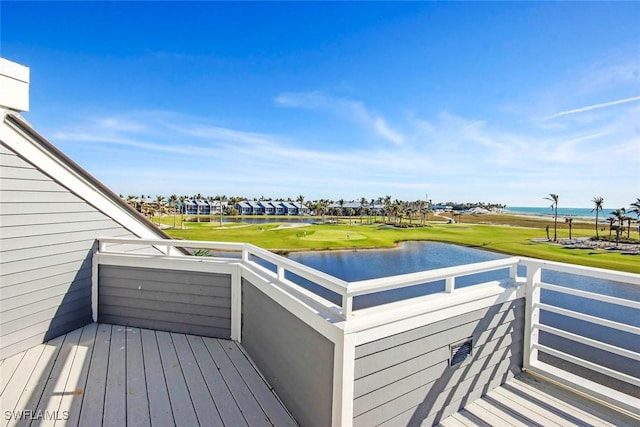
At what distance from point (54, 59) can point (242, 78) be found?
7.35 meters

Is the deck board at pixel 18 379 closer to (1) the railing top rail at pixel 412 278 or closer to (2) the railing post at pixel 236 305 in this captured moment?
(2) the railing post at pixel 236 305

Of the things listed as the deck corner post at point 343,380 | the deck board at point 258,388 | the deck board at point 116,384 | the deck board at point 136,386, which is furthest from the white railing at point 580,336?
the deck board at point 116,384

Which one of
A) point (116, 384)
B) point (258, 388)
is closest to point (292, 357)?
point (258, 388)

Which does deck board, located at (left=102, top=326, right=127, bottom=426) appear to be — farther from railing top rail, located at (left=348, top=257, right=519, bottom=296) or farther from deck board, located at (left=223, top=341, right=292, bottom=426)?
railing top rail, located at (left=348, top=257, right=519, bottom=296)

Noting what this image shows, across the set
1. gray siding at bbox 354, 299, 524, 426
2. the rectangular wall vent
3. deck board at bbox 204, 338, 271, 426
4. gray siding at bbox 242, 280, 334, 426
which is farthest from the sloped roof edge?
the rectangular wall vent

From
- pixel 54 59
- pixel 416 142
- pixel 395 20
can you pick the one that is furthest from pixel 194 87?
pixel 416 142

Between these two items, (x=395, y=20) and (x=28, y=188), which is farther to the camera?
(x=395, y=20)

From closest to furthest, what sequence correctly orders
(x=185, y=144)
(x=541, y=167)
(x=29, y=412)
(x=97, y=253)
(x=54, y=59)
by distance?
(x=29, y=412) → (x=97, y=253) → (x=54, y=59) → (x=185, y=144) → (x=541, y=167)

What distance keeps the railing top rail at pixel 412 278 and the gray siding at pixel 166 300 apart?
1.79 meters

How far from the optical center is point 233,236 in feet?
93.2

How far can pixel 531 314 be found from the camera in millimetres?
2283

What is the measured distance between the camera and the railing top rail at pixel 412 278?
52.4 inches

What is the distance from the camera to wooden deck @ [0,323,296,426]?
171 cm

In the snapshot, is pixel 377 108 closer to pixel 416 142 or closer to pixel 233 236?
pixel 416 142
